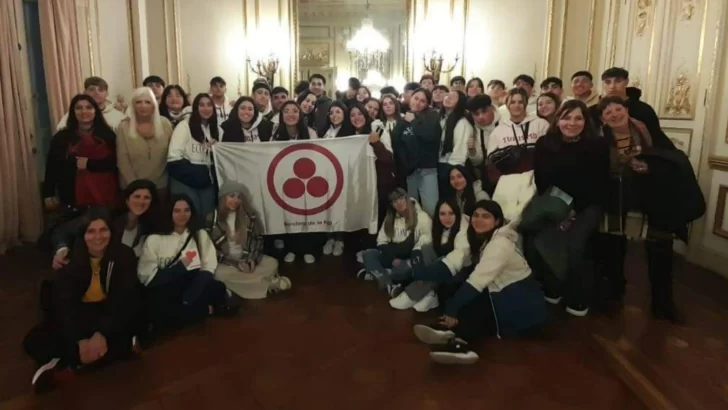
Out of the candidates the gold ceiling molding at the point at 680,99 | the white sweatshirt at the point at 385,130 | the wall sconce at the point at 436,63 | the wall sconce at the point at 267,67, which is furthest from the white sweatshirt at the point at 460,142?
the wall sconce at the point at 267,67

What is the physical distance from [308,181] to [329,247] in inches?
28.6

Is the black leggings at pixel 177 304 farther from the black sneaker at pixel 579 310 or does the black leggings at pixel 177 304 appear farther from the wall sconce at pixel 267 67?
the wall sconce at pixel 267 67

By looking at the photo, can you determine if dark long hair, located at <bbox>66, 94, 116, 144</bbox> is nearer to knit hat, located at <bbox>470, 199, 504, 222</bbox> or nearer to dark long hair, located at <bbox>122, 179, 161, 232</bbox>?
dark long hair, located at <bbox>122, 179, 161, 232</bbox>

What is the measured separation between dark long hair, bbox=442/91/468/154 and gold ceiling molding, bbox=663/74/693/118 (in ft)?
7.14

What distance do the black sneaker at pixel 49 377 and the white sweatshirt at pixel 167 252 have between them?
67 centimetres

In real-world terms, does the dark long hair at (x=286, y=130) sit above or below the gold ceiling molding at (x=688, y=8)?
below

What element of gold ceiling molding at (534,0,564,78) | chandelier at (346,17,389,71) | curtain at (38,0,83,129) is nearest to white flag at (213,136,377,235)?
curtain at (38,0,83,129)

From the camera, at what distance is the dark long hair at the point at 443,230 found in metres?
3.24

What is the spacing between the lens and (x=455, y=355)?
8.18 feet

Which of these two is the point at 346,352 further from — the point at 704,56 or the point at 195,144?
the point at 704,56

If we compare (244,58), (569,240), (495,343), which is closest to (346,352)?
(495,343)

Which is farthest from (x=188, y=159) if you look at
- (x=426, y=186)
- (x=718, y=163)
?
(x=718, y=163)

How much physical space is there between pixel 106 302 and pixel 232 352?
665 mm

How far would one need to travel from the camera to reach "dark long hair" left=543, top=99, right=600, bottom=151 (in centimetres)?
308
